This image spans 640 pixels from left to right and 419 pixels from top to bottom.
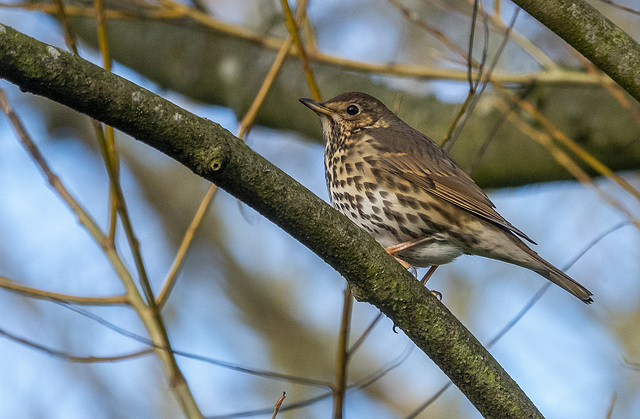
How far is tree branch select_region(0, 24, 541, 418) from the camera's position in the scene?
226 cm

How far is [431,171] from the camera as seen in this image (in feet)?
15.9

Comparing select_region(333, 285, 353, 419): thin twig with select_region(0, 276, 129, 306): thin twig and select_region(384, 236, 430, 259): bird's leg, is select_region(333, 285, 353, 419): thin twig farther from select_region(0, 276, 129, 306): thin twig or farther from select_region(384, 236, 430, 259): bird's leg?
select_region(0, 276, 129, 306): thin twig

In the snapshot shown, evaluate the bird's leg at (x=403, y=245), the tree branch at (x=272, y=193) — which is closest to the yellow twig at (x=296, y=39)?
the bird's leg at (x=403, y=245)

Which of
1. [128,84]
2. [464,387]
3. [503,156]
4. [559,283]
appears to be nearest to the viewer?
[128,84]

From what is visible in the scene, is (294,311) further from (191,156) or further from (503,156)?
(191,156)

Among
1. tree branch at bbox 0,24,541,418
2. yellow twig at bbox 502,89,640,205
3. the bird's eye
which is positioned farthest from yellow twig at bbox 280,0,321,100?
yellow twig at bbox 502,89,640,205

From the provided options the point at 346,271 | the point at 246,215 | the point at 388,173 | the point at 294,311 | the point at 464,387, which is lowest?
the point at 464,387

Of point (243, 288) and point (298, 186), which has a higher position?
point (243, 288)

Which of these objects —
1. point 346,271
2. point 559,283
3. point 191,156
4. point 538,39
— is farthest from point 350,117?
point 538,39

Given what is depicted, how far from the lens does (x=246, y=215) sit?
4910 millimetres

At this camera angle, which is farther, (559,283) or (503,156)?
(503,156)

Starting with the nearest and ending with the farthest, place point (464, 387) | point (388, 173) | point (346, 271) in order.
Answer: point (346, 271) → point (464, 387) → point (388, 173)

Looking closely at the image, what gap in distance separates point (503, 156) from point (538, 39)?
3391 millimetres

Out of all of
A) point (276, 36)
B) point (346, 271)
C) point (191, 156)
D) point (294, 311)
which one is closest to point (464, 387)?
point (346, 271)
